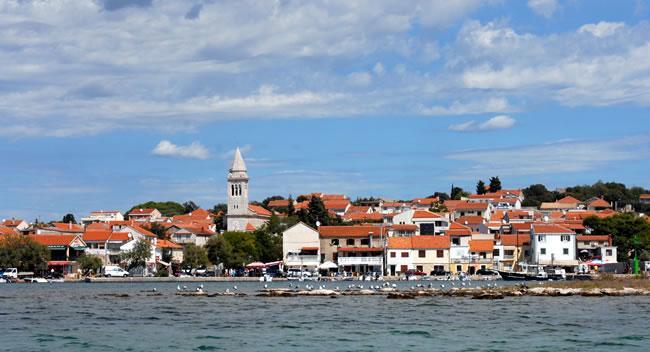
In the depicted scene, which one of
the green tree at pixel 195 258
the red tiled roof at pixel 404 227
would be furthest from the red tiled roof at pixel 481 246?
the green tree at pixel 195 258

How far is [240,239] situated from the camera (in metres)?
107

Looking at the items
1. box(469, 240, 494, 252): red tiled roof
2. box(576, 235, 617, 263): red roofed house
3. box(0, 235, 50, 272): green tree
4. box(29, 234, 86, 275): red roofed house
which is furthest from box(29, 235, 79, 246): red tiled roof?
box(576, 235, 617, 263): red roofed house

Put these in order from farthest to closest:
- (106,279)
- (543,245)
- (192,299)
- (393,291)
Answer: (543,245) < (106,279) < (393,291) < (192,299)

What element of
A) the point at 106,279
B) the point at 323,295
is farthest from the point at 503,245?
the point at 323,295

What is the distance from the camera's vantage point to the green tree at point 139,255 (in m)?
97.9

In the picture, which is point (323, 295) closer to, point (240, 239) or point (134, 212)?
point (240, 239)

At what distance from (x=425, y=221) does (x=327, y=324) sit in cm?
6874

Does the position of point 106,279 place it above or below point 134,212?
below

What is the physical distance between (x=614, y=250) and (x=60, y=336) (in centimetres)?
7673

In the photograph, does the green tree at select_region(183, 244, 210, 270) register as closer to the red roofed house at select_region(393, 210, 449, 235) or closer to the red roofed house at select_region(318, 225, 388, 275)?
the red roofed house at select_region(318, 225, 388, 275)

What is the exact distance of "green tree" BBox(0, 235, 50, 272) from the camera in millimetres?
93000

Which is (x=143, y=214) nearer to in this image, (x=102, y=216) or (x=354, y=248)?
(x=102, y=216)

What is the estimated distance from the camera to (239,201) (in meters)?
Answer: 138

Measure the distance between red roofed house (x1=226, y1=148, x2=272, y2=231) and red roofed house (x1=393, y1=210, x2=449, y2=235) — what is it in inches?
1099
